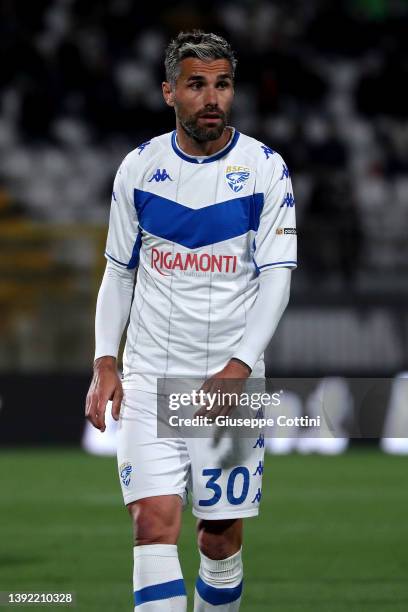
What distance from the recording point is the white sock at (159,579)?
14.3 ft

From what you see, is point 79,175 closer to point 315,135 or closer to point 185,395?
point 315,135

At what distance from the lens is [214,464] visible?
14.8ft

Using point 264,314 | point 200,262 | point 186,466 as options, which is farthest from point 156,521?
point 200,262

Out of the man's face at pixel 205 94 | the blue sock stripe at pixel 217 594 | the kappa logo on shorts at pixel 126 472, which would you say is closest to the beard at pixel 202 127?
the man's face at pixel 205 94

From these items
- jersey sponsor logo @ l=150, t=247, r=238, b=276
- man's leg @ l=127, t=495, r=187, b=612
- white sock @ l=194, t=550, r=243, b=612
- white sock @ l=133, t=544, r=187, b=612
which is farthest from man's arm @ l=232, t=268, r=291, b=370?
white sock @ l=194, t=550, r=243, b=612

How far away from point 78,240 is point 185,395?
28.4ft

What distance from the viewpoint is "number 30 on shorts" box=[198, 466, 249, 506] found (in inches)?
178

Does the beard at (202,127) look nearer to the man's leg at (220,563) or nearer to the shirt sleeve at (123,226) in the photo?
the shirt sleeve at (123,226)

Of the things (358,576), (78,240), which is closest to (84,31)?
(78,240)

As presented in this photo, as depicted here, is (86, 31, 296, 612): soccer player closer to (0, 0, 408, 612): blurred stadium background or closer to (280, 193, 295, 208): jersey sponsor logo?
(280, 193, 295, 208): jersey sponsor logo

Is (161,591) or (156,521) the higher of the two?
(156,521)

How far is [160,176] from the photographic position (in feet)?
14.9

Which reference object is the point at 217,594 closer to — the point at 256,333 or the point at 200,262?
the point at 256,333

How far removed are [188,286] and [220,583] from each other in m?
1.00
